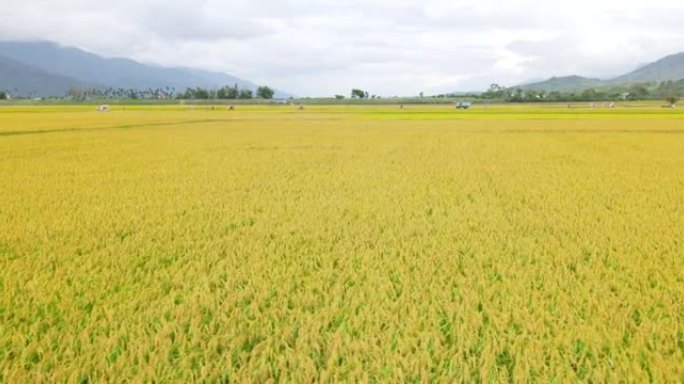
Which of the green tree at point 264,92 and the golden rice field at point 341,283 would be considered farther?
the green tree at point 264,92

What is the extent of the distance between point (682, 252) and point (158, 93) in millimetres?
185980

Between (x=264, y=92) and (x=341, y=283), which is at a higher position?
(x=264, y=92)

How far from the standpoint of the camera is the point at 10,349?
9.32 feet

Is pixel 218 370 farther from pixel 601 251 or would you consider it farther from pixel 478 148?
pixel 478 148

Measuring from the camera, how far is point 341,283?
3.91m

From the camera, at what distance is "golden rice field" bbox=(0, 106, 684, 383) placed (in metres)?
2.67

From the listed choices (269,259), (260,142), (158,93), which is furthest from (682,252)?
(158,93)

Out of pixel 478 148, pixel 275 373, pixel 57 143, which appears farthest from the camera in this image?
pixel 57 143

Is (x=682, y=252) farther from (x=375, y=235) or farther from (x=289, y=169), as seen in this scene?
(x=289, y=169)

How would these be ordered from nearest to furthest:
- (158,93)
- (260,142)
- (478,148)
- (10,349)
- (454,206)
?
(10,349), (454,206), (478,148), (260,142), (158,93)

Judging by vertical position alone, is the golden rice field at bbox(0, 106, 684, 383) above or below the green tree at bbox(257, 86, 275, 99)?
below

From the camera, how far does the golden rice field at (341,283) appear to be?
2670 mm

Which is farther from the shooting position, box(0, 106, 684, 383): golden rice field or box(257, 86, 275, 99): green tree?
box(257, 86, 275, 99): green tree

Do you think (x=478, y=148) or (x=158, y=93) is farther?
(x=158, y=93)
